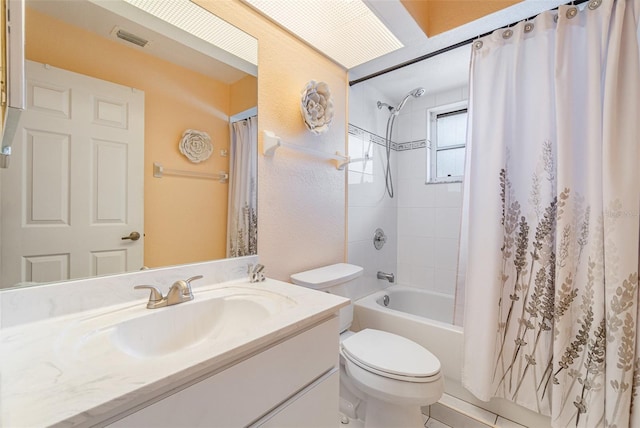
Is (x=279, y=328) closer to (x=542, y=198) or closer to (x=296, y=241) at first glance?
(x=296, y=241)

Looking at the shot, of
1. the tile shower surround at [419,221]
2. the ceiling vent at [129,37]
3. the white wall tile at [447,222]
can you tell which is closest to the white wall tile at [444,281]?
the tile shower surround at [419,221]

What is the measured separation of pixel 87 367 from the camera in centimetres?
52

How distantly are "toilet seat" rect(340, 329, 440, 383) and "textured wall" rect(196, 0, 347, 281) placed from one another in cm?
47

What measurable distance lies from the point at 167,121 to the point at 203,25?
432 mm

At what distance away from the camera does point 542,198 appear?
127 centimetres

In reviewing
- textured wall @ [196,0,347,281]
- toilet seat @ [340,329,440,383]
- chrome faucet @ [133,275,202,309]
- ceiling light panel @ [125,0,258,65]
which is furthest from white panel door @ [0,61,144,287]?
toilet seat @ [340,329,440,383]

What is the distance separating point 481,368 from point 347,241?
0.97 metres

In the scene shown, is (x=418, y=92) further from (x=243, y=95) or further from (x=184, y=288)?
(x=184, y=288)

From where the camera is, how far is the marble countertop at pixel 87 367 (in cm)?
41

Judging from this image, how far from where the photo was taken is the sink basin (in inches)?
26.2

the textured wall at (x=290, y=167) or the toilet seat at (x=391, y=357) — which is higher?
the textured wall at (x=290, y=167)

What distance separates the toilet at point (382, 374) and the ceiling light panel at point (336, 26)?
1264 mm

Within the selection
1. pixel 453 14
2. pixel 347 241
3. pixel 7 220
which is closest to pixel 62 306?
pixel 7 220

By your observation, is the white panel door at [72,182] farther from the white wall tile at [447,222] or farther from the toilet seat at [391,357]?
the white wall tile at [447,222]
